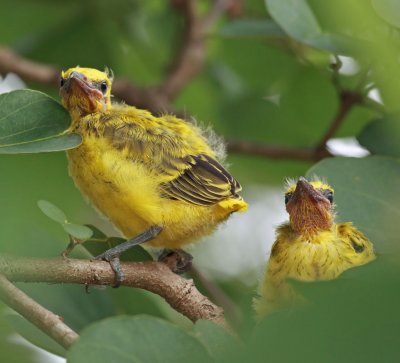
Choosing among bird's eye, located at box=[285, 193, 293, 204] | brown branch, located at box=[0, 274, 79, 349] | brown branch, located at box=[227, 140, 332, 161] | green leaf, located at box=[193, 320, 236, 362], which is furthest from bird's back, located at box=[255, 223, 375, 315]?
green leaf, located at box=[193, 320, 236, 362]

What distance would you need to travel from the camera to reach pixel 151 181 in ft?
6.12

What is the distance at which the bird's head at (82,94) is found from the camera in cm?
211

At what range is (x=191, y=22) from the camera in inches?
133

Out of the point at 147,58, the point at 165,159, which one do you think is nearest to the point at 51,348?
the point at 165,159

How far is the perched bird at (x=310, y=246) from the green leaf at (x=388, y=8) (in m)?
1.27

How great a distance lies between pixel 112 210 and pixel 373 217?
2.16 feet

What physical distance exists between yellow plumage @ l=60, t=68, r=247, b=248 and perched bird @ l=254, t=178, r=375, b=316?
0.78 feet

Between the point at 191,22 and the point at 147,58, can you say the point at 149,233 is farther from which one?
the point at 147,58

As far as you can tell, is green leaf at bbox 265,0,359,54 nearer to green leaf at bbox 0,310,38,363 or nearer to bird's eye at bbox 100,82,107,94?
bird's eye at bbox 100,82,107,94

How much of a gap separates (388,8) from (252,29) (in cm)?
178

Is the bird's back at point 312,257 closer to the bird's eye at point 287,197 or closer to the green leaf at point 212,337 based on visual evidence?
the bird's eye at point 287,197

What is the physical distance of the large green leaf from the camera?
1.41 metres

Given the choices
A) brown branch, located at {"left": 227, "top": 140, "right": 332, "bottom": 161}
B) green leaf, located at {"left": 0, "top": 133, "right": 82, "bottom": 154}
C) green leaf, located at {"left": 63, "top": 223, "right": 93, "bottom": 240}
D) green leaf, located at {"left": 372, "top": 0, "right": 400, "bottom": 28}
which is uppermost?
green leaf, located at {"left": 372, "top": 0, "right": 400, "bottom": 28}

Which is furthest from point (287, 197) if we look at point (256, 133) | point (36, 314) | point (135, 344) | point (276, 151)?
point (135, 344)
